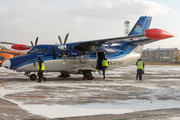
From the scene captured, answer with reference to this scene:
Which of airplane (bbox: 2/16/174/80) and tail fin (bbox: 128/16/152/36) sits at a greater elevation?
tail fin (bbox: 128/16/152/36)

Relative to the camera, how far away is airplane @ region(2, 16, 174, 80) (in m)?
15.1

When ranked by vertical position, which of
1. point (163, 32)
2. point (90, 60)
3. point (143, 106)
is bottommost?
point (143, 106)

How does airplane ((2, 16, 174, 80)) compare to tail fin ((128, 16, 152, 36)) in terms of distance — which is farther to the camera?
tail fin ((128, 16, 152, 36))

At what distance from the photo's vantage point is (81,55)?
56.4 feet

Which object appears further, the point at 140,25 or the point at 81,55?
the point at 140,25

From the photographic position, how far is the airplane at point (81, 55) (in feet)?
49.6

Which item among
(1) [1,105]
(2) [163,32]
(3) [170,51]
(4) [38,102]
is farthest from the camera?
(3) [170,51]

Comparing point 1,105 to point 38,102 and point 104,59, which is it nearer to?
point 38,102

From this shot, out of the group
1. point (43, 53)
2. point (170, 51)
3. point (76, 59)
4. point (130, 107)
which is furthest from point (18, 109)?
point (170, 51)

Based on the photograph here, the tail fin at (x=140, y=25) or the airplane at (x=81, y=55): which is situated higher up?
the tail fin at (x=140, y=25)

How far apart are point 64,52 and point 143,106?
10.4 metres

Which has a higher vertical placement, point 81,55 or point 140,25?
point 140,25

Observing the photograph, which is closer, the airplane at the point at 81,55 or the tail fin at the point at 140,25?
the airplane at the point at 81,55

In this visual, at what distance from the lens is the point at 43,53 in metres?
15.9
